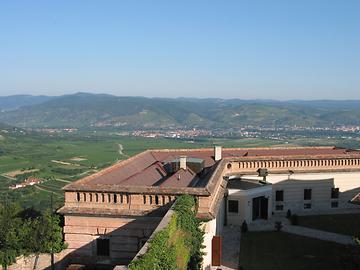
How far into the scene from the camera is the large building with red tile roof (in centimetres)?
1848

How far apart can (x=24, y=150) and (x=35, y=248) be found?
164712 mm

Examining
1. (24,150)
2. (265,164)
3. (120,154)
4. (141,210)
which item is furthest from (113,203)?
(24,150)

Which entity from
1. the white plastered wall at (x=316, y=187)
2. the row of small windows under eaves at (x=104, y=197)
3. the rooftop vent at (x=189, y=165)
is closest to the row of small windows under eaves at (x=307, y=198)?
the white plastered wall at (x=316, y=187)

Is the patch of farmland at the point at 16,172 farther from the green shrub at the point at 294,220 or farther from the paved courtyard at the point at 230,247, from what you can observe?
the green shrub at the point at 294,220

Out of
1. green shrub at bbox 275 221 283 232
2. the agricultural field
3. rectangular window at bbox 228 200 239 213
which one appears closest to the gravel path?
green shrub at bbox 275 221 283 232

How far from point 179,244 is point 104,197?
4542 mm

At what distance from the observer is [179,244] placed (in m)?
15.6

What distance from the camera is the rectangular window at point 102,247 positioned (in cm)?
1897

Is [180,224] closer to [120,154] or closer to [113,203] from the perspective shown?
[113,203]

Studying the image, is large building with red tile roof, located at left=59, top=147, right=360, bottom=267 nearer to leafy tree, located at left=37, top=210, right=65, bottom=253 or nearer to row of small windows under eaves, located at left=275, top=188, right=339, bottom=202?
row of small windows under eaves, located at left=275, top=188, right=339, bottom=202

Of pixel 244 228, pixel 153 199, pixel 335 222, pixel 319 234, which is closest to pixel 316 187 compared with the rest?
pixel 335 222

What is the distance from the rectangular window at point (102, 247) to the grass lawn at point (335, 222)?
12718 mm

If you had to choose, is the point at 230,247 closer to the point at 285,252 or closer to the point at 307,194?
the point at 285,252

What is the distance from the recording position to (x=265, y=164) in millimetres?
29562
